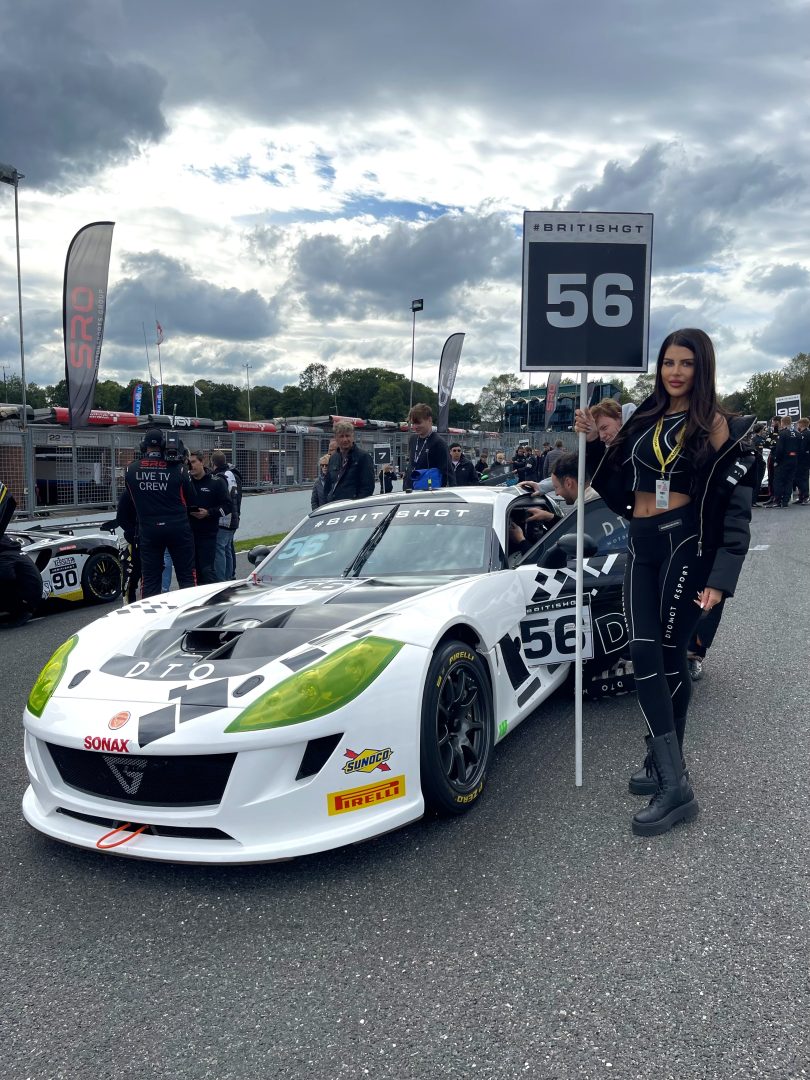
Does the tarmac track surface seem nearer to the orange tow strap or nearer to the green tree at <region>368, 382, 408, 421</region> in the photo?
the orange tow strap

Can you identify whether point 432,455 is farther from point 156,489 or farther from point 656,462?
point 656,462

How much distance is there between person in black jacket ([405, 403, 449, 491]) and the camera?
8.03 m

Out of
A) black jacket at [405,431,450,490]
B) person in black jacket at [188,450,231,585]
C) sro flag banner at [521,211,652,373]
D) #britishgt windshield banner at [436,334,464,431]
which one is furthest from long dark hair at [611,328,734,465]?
#britishgt windshield banner at [436,334,464,431]

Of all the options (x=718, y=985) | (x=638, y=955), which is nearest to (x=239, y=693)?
(x=638, y=955)

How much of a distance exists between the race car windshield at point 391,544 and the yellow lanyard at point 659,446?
3.65ft

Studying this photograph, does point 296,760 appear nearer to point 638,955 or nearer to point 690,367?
point 638,955

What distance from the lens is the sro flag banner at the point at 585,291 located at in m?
3.58

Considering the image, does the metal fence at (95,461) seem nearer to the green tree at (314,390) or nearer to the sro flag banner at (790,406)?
the sro flag banner at (790,406)

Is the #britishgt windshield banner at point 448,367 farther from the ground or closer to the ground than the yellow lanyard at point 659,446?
farther from the ground

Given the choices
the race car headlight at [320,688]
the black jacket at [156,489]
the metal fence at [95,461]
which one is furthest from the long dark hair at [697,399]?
the metal fence at [95,461]

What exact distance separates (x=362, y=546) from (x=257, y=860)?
2.01m

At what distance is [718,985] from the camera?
215cm

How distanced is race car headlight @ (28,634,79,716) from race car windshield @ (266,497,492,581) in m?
1.23

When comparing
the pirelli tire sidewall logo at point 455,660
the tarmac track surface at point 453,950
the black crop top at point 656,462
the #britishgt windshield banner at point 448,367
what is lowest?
the tarmac track surface at point 453,950
